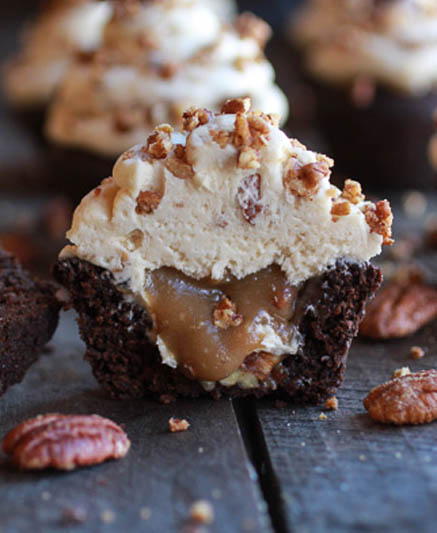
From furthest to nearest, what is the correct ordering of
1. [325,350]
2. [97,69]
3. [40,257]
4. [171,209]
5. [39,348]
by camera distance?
[40,257] < [97,69] < [39,348] < [325,350] < [171,209]

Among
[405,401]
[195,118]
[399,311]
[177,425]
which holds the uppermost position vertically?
[195,118]

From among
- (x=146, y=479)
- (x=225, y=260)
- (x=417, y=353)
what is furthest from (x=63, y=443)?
(x=417, y=353)

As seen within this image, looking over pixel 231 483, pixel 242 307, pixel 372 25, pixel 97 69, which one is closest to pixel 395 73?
pixel 372 25

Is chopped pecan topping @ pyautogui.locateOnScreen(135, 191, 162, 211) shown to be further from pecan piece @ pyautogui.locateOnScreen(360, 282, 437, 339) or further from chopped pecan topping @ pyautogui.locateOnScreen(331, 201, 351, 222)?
pecan piece @ pyautogui.locateOnScreen(360, 282, 437, 339)

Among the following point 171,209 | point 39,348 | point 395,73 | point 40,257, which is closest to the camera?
point 171,209

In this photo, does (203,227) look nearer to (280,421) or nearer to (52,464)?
(280,421)

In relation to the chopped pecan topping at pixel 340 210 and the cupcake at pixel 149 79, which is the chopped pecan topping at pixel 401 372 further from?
the cupcake at pixel 149 79

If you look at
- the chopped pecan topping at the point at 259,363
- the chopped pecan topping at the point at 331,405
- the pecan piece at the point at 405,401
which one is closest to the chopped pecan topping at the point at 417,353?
the pecan piece at the point at 405,401

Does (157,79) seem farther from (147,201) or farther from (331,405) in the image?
(331,405)
